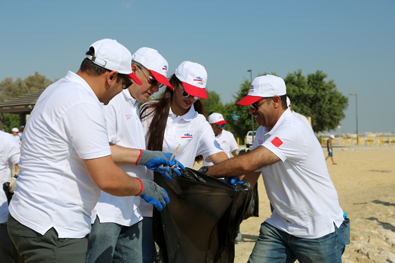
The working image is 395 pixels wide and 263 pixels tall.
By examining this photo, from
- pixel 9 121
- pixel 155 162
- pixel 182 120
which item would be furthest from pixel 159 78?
pixel 9 121

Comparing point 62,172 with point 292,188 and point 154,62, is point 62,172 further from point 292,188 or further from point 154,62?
point 292,188

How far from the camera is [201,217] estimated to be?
8.45 feet

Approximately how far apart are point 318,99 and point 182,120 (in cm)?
3986

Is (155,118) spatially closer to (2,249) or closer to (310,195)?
(310,195)

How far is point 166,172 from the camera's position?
98.0 inches

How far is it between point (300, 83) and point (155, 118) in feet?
131

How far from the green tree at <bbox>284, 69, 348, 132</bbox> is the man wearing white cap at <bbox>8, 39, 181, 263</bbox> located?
39.1 m

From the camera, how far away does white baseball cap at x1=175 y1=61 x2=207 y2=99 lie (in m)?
2.94

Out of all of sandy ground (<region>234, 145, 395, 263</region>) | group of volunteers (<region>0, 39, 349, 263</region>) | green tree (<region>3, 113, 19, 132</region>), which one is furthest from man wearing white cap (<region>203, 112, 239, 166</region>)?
green tree (<region>3, 113, 19, 132</region>)

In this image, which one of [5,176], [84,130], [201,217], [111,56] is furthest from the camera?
[5,176]

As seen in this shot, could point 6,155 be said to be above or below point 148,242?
above

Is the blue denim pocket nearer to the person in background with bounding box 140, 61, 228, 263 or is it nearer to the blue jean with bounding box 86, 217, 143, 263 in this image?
the person in background with bounding box 140, 61, 228, 263

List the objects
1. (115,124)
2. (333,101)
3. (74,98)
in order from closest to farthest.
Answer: (74,98), (115,124), (333,101)

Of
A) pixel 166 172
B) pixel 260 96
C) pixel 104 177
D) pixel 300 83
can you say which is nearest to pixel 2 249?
pixel 166 172
